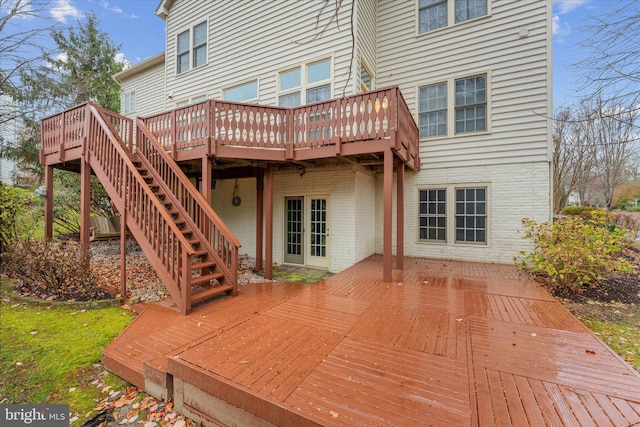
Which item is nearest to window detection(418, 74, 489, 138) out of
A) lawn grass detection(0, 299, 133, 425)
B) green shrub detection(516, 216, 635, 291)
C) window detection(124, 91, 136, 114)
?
green shrub detection(516, 216, 635, 291)

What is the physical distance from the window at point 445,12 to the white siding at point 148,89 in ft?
33.5

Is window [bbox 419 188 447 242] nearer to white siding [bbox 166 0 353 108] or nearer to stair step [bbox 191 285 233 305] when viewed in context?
white siding [bbox 166 0 353 108]

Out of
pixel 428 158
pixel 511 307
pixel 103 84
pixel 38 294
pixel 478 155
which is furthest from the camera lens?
pixel 103 84

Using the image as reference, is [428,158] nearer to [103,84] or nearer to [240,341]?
[240,341]

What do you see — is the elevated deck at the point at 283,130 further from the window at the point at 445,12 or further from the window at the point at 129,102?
the window at the point at 129,102

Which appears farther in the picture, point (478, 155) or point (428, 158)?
point (428, 158)

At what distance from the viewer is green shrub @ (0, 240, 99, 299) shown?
4773 mm

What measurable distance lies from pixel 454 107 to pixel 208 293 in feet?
25.6

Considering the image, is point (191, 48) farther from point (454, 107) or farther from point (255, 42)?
point (454, 107)

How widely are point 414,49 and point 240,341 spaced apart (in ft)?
29.1

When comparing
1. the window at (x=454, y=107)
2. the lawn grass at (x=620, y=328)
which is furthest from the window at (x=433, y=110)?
the lawn grass at (x=620, y=328)

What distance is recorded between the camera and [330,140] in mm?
5672

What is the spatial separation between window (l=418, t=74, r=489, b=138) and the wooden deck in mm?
5094

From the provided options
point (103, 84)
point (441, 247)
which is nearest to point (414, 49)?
point (441, 247)
